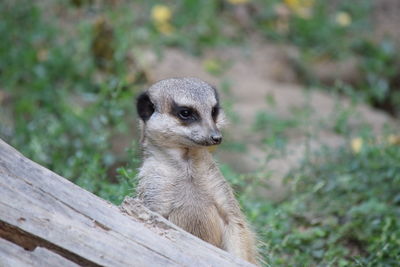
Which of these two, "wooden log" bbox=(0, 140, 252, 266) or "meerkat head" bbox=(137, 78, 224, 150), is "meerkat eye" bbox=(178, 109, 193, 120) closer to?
"meerkat head" bbox=(137, 78, 224, 150)

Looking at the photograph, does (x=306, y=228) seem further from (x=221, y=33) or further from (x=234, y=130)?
(x=221, y=33)

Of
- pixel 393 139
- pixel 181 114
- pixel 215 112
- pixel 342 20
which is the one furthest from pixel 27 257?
pixel 342 20

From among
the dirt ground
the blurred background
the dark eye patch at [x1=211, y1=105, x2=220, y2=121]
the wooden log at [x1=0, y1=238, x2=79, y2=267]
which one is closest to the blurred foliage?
the blurred background

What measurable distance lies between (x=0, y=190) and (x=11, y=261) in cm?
28

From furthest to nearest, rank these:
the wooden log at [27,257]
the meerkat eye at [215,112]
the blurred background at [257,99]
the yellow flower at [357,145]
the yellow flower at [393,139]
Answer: the yellow flower at [393,139] → the yellow flower at [357,145] → the blurred background at [257,99] → the meerkat eye at [215,112] → the wooden log at [27,257]

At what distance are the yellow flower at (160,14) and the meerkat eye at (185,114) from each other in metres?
4.72

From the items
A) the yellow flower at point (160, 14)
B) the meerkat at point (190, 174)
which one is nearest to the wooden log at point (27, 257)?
the meerkat at point (190, 174)

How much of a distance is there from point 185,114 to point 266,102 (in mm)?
3637

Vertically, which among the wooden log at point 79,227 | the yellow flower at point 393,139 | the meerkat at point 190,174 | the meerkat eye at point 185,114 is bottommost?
the wooden log at point 79,227

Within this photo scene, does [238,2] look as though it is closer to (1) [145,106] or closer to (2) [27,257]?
(1) [145,106]

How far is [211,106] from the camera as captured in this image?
344cm

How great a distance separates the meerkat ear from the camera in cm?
357

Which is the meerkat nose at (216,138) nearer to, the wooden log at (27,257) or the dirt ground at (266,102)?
the wooden log at (27,257)

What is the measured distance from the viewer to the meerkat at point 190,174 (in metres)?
3.26
